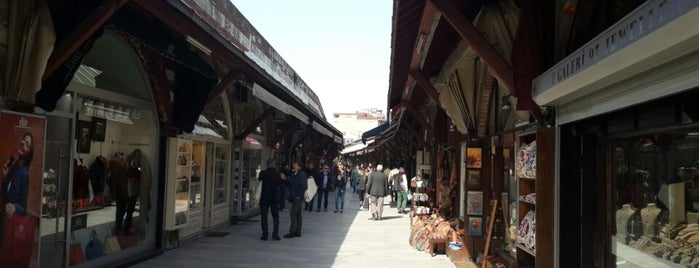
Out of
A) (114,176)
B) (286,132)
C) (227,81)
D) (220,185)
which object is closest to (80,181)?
(114,176)

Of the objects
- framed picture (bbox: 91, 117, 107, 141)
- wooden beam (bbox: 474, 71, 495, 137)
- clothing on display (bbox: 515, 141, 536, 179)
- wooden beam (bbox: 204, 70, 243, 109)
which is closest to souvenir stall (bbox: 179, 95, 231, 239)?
wooden beam (bbox: 204, 70, 243, 109)

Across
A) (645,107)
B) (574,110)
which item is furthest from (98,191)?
(645,107)

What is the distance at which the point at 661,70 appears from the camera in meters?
2.76

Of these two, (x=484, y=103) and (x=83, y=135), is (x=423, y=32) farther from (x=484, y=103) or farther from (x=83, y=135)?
(x=83, y=135)

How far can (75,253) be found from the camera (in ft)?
22.4

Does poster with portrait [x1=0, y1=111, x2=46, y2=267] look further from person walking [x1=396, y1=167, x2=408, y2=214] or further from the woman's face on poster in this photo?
person walking [x1=396, y1=167, x2=408, y2=214]

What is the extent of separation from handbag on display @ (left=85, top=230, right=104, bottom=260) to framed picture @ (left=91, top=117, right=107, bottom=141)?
1.26 metres

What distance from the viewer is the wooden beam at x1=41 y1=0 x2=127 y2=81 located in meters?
4.73

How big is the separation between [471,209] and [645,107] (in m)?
4.82

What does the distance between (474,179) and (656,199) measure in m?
4.81

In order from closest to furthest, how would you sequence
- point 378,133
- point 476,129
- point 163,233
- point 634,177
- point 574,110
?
point 634,177
point 574,110
point 476,129
point 163,233
point 378,133

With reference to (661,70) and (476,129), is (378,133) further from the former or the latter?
(661,70)

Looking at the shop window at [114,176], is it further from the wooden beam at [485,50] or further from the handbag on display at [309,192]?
the wooden beam at [485,50]

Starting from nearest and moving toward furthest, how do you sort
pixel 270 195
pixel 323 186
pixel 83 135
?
pixel 83 135 → pixel 270 195 → pixel 323 186
